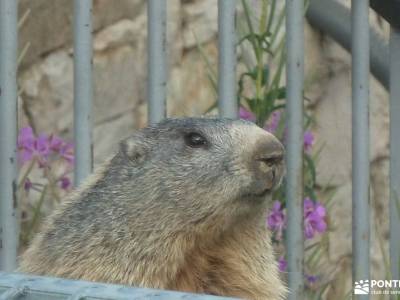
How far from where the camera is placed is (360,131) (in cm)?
381

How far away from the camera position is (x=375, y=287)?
490 cm

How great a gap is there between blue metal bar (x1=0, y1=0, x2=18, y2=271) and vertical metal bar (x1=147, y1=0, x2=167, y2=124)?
0.40 meters

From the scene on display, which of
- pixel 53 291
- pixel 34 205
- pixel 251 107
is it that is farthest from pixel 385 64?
pixel 53 291

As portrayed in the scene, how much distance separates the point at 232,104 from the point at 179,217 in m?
0.55

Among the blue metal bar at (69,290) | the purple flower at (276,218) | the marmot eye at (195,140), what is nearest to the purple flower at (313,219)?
the purple flower at (276,218)

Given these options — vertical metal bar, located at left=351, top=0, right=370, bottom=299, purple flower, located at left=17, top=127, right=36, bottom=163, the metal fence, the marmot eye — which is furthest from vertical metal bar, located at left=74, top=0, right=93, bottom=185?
purple flower, located at left=17, top=127, right=36, bottom=163

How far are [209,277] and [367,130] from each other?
0.78 m

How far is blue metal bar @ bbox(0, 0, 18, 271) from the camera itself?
3498mm

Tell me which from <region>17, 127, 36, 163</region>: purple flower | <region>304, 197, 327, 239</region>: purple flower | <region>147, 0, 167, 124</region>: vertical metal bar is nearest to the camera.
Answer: <region>147, 0, 167, 124</region>: vertical metal bar

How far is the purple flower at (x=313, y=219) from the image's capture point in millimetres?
4492

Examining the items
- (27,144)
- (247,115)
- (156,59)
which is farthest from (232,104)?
(27,144)

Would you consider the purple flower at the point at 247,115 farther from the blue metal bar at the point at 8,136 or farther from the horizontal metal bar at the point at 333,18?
the blue metal bar at the point at 8,136

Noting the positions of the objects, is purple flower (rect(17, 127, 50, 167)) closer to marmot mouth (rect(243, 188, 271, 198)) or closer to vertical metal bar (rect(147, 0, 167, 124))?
vertical metal bar (rect(147, 0, 167, 124))

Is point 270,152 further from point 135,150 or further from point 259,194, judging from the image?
point 135,150
